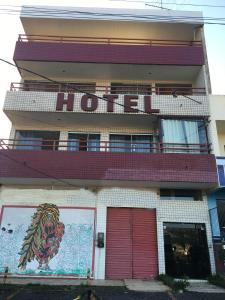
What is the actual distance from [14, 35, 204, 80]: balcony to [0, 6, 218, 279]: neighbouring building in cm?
6

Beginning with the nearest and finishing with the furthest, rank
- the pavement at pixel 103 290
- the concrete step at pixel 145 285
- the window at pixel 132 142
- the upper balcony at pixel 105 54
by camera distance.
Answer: the pavement at pixel 103 290, the concrete step at pixel 145 285, the window at pixel 132 142, the upper balcony at pixel 105 54

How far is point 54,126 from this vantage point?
14.3 m

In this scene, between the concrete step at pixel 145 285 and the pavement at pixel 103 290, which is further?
the concrete step at pixel 145 285

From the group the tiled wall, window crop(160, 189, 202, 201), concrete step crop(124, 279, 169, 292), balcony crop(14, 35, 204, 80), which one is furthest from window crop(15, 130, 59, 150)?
concrete step crop(124, 279, 169, 292)

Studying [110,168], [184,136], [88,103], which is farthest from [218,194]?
[88,103]

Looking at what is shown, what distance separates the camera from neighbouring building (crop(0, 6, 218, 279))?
1154 cm

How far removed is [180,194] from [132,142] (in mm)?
3559

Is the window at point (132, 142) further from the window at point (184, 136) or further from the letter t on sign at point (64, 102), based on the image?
the letter t on sign at point (64, 102)

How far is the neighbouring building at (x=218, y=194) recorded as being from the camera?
11666 millimetres

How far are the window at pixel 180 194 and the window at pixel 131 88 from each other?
5671 millimetres

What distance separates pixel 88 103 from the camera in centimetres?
1324

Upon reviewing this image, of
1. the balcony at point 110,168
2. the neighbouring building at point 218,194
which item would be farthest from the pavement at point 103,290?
the balcony at point 110,168

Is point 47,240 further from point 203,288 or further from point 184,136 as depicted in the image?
point 184,136

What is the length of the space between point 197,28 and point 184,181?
9.80 meters
